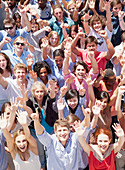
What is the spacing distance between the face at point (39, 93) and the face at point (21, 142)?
72 cm

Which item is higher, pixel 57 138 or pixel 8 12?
pixel 8 12

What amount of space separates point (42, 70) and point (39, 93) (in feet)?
2.10

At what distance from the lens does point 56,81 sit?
5.91 meters

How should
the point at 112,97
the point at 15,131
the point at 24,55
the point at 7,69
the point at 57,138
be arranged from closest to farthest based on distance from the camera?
1. the point at 57,138
2. the point at 15,131
3. the point at 112,97
4. the point at 7,69
5. the point at 24,55

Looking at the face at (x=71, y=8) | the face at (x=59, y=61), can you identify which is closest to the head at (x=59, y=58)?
the face at (x=59, y=61)

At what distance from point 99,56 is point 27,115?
5.03 feet

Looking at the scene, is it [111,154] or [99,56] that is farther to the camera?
[99,56]

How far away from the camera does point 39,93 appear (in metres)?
5.46

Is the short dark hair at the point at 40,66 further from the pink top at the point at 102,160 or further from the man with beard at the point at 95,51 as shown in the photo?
the pink top at the point at 102,160

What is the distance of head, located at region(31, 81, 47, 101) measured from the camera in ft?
17.9

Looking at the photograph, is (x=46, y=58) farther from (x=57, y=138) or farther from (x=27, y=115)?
(x=57, y=138)

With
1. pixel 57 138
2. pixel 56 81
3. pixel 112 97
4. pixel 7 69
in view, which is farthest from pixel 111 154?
pixel 7 69

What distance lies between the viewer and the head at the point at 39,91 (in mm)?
5465

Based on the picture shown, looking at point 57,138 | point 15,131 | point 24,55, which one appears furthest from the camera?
point 24,55
